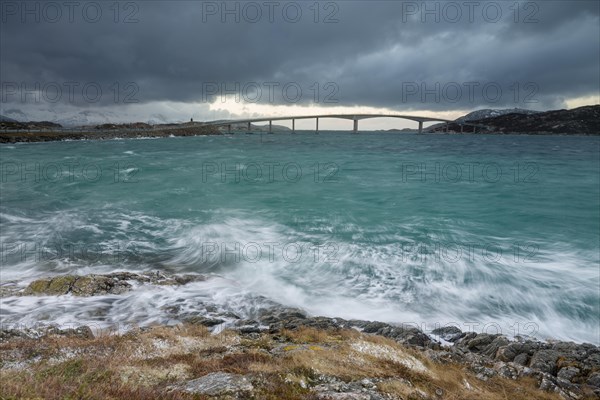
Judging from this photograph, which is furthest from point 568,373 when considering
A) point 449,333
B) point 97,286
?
point 97,286

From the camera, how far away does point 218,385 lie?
5.22 m

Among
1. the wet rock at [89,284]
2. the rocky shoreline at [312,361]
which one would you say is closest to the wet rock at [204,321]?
the rocky shoreline at [312,361]

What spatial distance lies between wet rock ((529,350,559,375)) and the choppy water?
2.64m

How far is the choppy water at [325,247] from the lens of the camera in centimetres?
1241

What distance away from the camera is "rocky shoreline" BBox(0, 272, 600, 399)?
5395mm

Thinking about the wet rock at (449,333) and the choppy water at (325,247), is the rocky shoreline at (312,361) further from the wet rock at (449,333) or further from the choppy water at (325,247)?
the choppy water at (325,247)

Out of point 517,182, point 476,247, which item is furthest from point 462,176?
point 476,247

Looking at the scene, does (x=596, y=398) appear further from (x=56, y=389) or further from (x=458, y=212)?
(x=458, y=212)

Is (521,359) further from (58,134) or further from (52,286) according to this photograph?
(58,134)

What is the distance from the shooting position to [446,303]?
1338 centimetres

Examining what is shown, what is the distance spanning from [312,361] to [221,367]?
1.79m

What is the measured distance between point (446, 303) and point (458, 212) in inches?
634

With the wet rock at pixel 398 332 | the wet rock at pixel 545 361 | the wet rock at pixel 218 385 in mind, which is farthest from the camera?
the wet rock at pixel 398 332

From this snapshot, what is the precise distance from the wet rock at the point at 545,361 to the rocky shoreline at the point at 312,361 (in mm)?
25
